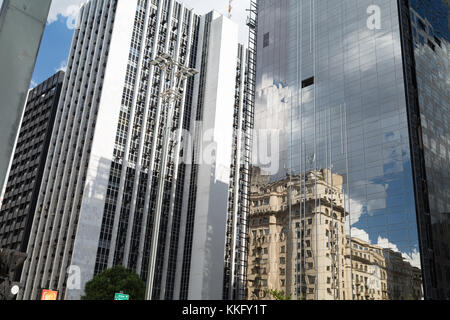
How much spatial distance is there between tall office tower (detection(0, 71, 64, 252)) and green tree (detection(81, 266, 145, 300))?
124 feet

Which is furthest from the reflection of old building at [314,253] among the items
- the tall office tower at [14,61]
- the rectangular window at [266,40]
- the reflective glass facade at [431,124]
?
the tall office tower at [14,61]

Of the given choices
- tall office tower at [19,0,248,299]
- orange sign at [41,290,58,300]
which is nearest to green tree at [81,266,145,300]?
tall office tower at [19,0,248,299]

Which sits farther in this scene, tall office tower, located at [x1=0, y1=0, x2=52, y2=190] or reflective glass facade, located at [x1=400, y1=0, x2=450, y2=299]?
reflective glass facade, located at [x1=400, y1=0, x2=450, y2=299]

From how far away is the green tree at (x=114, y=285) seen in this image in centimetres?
5600

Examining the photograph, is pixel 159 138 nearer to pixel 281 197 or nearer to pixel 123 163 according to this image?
pixel 123 163

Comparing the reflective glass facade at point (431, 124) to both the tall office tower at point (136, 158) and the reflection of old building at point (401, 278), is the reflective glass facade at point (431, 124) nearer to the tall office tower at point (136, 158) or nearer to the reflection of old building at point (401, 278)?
the reflection of old building at point (401, 278)

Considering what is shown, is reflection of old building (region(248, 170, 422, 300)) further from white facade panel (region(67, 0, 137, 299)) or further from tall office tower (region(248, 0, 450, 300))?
white facade panel (region(67, 0, 137, 299))

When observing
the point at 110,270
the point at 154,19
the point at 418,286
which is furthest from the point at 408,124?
the point at 154,19

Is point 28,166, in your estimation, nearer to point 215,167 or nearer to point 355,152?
point 215,167

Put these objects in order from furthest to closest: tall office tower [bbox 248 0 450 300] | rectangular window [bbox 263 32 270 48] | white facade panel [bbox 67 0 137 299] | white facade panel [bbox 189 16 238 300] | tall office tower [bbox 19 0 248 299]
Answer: white facade panel [bbox 189 16 238 300], rectangular window [bbox 263 32 270 48], tall office tower [bbox 19 0 248 299], white facade panel [bbox 67 0 137 299], tall office tower [bbox 248 0 450 300]

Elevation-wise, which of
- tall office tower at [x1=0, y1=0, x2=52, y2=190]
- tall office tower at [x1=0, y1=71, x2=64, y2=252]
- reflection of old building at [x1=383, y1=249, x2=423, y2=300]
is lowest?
tall office tower at [x1=0, y1=0, x2=52, y2=190]

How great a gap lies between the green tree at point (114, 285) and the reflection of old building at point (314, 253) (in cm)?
1950

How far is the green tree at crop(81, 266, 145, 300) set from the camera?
184 feet

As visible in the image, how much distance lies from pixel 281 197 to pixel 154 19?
1914 inches
